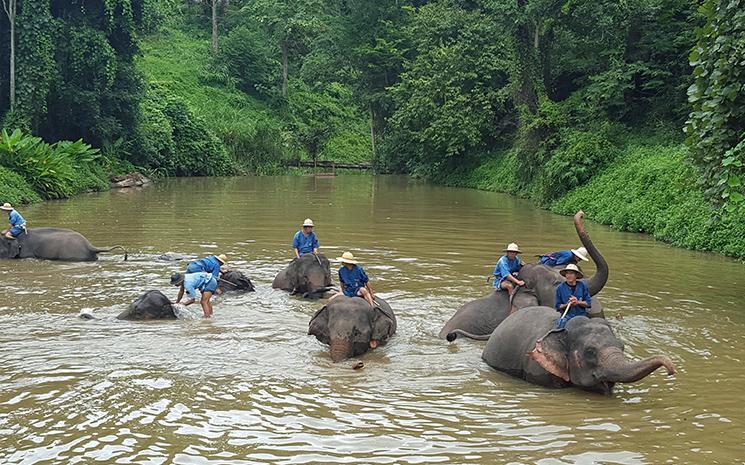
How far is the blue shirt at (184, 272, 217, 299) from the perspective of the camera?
1123 cm

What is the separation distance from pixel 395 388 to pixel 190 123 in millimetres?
39762

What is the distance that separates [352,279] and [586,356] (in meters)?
3.68

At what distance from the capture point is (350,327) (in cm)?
870

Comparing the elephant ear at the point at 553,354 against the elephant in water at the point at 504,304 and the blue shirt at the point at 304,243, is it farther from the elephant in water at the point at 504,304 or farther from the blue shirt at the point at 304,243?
the blue shirt at the point at 304,243

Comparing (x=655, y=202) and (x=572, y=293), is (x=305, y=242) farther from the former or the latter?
(x=655, y=202)

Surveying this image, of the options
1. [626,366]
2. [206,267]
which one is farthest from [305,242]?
[626,366]

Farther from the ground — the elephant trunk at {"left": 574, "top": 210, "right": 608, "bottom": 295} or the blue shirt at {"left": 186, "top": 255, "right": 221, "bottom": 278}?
the elephant trunk at {"left": 574, "top": 210, "right": 608, "bottom": 295}

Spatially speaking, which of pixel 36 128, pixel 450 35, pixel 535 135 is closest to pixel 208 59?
pixel 450 35

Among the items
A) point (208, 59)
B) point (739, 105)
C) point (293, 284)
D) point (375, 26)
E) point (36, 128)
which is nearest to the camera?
point (739, 105)

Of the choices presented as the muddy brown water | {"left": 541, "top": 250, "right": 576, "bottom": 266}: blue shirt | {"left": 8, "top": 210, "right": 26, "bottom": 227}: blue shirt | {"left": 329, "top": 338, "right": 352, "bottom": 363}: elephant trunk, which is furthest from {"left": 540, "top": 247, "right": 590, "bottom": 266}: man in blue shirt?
{"left": 8, "top": 210, "right": 26, "bottom": 227}: blue shirt

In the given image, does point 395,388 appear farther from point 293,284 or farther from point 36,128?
point 36,128

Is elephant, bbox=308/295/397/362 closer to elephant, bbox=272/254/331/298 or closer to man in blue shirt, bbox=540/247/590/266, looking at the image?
man in blue shirt, bbox=540/247/590/266

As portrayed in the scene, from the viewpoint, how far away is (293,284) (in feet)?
41.2

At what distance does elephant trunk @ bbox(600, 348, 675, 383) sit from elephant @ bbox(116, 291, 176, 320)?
5.85 m
